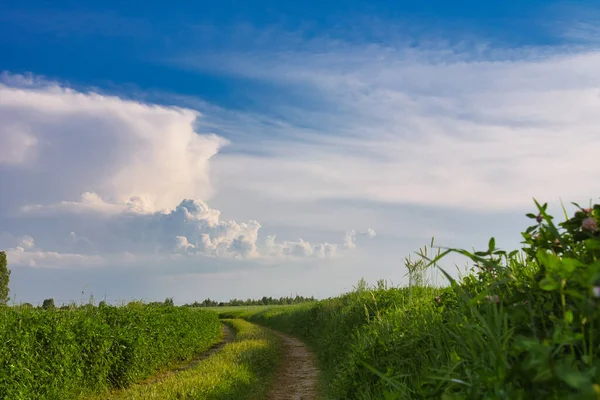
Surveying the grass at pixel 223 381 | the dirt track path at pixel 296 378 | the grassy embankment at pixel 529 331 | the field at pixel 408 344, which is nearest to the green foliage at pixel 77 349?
the field at pixel 408 344

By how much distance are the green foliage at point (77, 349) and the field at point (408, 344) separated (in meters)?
0.03

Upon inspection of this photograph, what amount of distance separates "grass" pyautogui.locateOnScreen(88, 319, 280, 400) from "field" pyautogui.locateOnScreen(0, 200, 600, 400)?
0.05 meters

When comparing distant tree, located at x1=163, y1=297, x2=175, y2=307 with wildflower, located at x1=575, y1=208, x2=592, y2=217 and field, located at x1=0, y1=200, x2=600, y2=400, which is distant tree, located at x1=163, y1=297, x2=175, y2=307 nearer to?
field, located at x1=0, y1=200, x2=600, y2=400

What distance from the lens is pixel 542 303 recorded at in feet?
11.8

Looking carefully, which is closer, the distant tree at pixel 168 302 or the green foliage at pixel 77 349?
the green foliage at pixel 77 349

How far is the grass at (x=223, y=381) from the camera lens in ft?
33.5

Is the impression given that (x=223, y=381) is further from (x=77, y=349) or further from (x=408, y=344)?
(x=408, y=344)

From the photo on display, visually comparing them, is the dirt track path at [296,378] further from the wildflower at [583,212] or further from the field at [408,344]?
the wildflower at [583,212]

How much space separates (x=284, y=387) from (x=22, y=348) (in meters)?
6.44

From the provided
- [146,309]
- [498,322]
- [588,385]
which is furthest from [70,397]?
[588,385]

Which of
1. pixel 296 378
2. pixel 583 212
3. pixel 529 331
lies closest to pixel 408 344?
pixel 529 331

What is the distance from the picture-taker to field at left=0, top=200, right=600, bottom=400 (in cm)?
279

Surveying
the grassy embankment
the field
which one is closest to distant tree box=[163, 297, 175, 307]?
the field

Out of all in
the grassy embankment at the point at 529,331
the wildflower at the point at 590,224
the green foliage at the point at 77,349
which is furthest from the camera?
the green foliage at the point at 77,349
